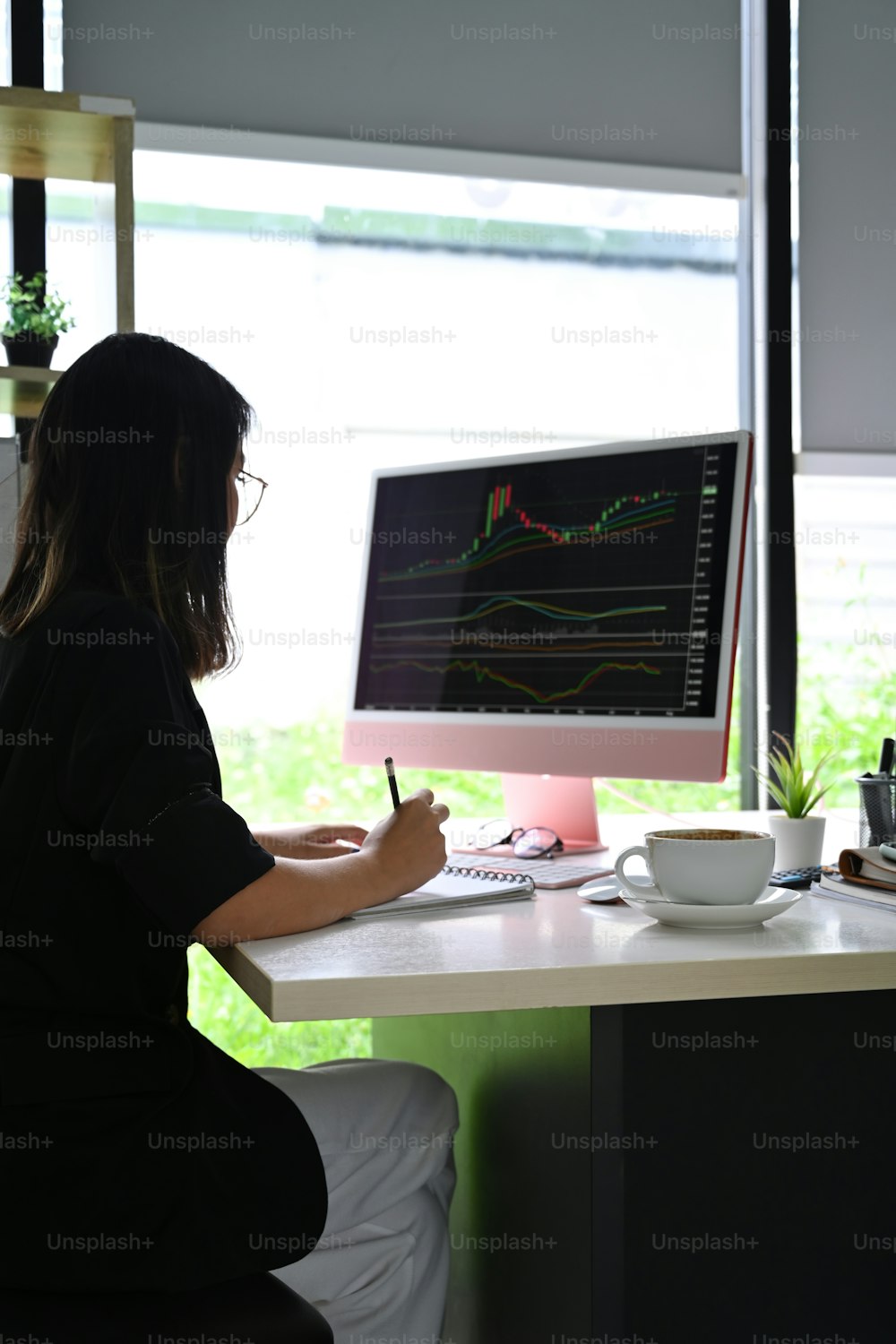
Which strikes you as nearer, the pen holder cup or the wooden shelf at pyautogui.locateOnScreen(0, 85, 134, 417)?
the pen holder cup

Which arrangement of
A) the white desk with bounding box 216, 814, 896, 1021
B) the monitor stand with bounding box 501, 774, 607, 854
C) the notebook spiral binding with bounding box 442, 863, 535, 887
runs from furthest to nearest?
the monitor stand with bounding box 501, 774, 607, 854 → the notebook spiral binding with bounding box 442, 863, 535, 887 → the white desk with bounding box 216, 814, 896, 1021

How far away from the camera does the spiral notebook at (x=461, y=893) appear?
128 centimetres

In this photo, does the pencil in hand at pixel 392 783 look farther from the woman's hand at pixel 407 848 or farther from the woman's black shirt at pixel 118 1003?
the woman's black shirt at pixel 118 1003

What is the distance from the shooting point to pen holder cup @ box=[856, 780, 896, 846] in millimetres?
1556

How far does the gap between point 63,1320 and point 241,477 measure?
34.1 inches

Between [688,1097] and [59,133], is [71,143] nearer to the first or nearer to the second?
[59,133]

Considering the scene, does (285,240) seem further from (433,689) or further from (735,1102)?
(735,1102)

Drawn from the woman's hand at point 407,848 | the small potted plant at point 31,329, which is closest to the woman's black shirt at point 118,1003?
the woman's hand at point 407,848

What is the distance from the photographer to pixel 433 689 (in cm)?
180

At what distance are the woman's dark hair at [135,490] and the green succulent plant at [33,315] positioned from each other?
2.39ft

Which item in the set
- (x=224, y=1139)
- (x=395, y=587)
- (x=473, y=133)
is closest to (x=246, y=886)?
(x=224, y=1139)

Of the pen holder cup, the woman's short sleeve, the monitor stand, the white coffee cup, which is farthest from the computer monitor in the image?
the woman's short sleeve

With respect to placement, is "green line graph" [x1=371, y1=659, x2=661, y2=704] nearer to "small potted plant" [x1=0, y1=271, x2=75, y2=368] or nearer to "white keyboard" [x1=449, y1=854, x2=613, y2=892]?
"white keyboard" [x1=449, y1=854, x2=613, y2=892]

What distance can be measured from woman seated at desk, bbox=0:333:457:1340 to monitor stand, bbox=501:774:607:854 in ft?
1.49
